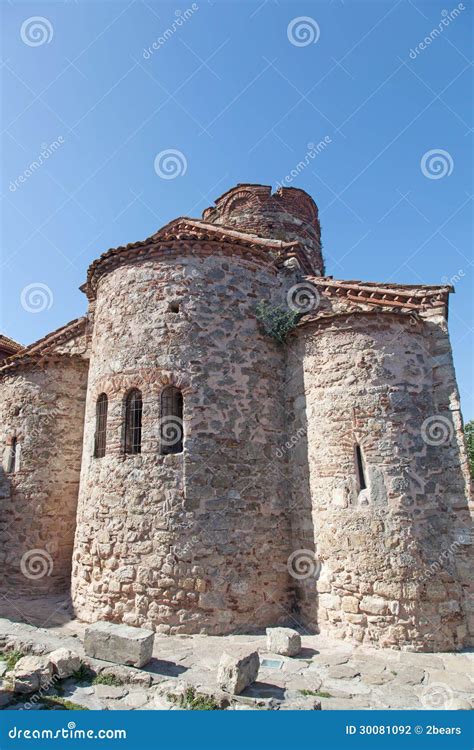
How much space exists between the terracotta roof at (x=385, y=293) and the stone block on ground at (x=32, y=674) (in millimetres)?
7058

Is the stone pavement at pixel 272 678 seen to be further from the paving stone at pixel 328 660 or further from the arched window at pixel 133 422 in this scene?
the arched window at pixel 133 422

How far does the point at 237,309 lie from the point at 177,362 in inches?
70.1

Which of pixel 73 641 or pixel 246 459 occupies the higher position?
pixel 246 459

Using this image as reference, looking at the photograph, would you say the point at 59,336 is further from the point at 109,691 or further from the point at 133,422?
the point at 109,691

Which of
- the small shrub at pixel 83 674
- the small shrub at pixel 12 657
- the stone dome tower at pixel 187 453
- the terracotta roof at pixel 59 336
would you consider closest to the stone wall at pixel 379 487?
the stone dome tower at pixel 187 453

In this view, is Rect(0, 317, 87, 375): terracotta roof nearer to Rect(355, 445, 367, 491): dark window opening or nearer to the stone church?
the stone church

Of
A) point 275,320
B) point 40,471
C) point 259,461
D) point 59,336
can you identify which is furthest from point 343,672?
point 59,336

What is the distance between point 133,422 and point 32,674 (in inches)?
167

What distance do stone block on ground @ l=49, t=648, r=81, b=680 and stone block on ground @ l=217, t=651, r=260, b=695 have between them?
1901 mm

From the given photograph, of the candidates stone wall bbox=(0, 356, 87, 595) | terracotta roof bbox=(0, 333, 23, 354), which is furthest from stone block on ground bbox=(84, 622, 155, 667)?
terracotta roof bbox=(0, 333, 23, 354)

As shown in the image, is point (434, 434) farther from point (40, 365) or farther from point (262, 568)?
point (40, 365)

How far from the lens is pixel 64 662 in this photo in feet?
18.7

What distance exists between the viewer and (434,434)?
7895 mm
